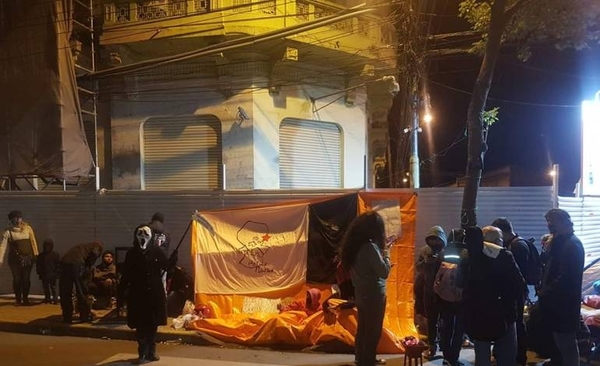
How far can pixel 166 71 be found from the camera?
42.5 ft

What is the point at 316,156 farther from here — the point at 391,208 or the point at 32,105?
the point at 32,105

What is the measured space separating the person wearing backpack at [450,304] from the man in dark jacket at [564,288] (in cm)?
92

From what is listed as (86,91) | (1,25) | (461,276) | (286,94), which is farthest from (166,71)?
(461,276)

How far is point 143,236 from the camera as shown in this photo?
275 inches

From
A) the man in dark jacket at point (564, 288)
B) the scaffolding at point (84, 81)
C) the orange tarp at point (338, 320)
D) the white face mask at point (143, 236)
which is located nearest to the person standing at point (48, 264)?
the scaffolding at point (84, 81)

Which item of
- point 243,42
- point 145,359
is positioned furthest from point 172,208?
point 145,359

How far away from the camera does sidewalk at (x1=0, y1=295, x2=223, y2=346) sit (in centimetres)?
827

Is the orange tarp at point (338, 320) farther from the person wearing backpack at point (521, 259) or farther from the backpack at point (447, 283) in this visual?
the person wearing backpack at point (521, 259)

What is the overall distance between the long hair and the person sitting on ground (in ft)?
18.3

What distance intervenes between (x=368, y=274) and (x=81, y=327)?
5.43 metres

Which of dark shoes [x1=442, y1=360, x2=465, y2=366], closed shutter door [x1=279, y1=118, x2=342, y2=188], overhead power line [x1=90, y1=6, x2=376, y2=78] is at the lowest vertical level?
dark shoes [x1=442, y1=360, x2=465, y2=366]

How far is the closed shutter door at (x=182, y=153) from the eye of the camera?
42.4 feet

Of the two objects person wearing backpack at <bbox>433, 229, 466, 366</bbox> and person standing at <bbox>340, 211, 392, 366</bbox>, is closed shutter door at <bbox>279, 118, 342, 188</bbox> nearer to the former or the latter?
person wearing backpack at <bbox>433, 229, 466, 366</bbox>

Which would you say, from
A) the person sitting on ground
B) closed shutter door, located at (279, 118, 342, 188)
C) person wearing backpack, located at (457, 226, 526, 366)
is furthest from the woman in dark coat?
closed shutter door, located at (279, 118, 342, 188)
